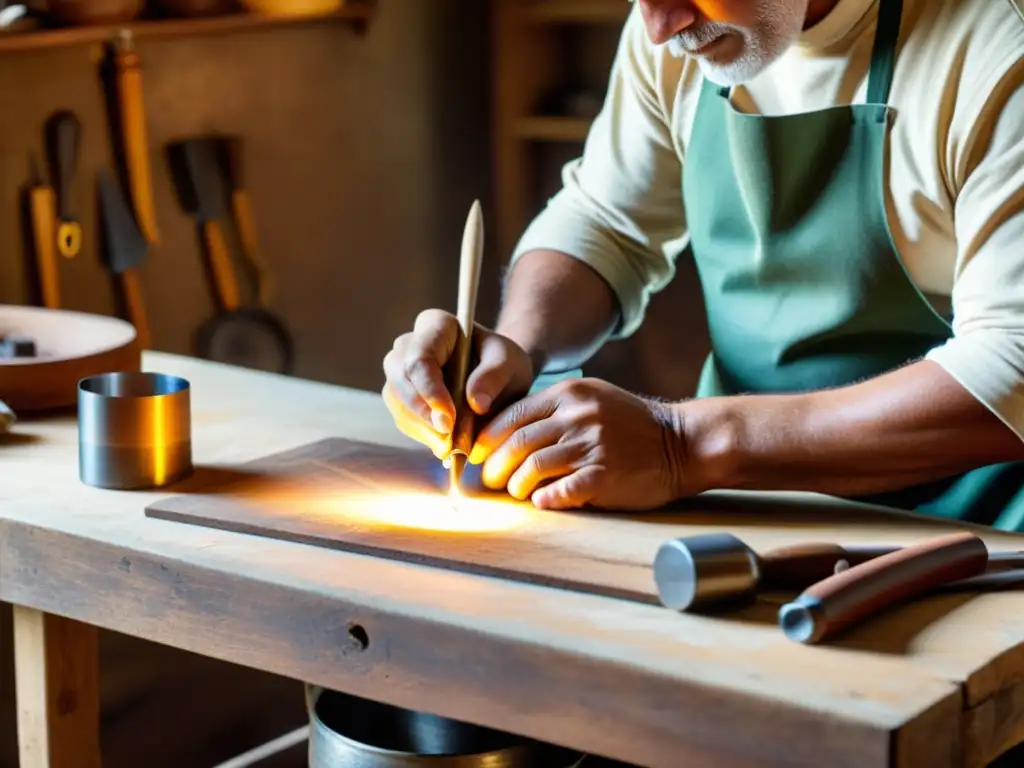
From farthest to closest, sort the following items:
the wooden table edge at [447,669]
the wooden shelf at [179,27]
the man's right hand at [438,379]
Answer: the wooden shelf at [179,27], the man's right hand at [438,379], the wooden table edge at [447,669]

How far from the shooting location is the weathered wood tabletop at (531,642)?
1.13m

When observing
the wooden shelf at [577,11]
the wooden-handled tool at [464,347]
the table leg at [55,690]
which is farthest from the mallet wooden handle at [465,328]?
the wooden shelf at [577,11]

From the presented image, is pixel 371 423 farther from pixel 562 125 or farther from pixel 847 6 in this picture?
pixel 562 125

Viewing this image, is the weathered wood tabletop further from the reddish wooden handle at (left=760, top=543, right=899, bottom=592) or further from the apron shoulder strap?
the apron shoulder strap

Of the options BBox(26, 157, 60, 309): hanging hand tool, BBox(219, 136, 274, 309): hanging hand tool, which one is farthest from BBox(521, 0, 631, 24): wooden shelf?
BBox(26, 157, 60, 309): hanging hand tool

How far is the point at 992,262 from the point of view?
5.15 feet

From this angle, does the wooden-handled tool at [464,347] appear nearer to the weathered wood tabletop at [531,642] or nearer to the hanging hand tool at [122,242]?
the weathered wood tabletop at [531,642]

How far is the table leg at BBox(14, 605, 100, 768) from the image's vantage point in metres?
1.65

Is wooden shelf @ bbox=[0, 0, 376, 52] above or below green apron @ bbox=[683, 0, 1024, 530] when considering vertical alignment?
above

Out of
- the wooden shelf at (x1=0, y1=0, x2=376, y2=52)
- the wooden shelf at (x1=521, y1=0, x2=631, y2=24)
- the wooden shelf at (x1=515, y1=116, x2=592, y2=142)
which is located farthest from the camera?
the wooden shelf at (x1=515, y1=116, x2=592, y2=142)

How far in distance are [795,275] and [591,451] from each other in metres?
0.45

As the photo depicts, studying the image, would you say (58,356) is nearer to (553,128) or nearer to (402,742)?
(402,742)

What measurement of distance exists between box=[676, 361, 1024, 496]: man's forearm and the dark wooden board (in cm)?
17

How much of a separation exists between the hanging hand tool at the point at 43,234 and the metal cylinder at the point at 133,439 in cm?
132
